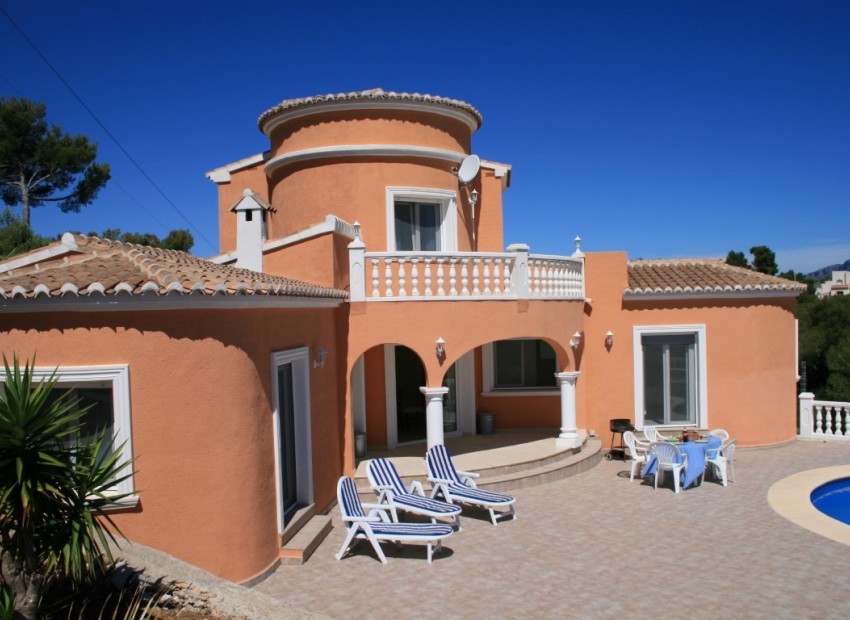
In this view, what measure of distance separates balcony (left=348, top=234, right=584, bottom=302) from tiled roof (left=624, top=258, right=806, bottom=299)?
382 cm

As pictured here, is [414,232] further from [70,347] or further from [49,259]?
[70,347]

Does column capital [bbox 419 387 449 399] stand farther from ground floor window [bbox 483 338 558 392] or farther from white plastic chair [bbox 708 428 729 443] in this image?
white plastic chair [bbox 708 428 729 443]

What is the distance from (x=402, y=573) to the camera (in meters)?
9.30

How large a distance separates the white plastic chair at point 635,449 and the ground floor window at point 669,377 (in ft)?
4.80

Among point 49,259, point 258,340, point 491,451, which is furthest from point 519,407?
point 49,259

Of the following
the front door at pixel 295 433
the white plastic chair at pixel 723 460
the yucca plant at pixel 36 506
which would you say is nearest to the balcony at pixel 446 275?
the front door at pixel 295 433

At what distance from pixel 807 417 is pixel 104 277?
1809 cm

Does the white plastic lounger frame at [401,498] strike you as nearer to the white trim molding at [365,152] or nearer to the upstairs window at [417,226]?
the upstairs window at [417,226]

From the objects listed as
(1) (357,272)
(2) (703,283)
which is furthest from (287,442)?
(2) (703,283)

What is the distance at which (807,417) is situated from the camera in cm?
1855

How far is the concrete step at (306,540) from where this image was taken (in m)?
9.50

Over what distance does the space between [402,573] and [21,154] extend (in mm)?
30472

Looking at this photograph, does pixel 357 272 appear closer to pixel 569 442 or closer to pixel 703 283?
pixel 569 442

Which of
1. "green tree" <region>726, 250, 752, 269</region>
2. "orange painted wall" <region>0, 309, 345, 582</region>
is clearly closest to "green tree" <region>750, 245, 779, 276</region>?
"green tree" <region>726, 250, 752, 269</region>
